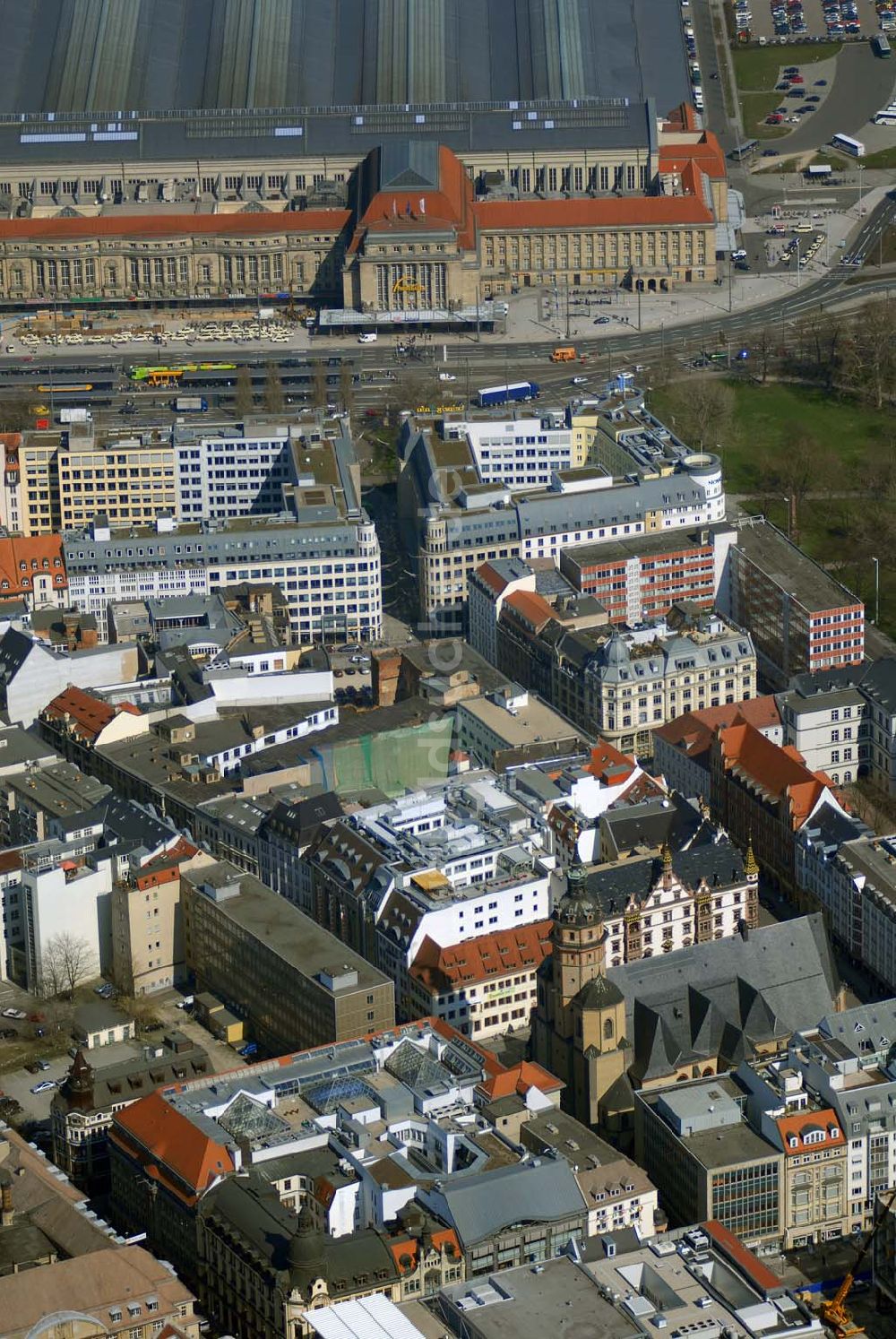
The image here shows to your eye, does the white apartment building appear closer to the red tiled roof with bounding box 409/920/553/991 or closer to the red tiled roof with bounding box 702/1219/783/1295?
the red tiled roof with bounding box 409/920/553/991

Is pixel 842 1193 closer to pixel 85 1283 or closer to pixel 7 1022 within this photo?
pixel 85 1283

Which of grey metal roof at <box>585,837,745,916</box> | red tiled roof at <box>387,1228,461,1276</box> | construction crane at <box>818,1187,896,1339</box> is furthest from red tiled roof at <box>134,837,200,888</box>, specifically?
construction crane at <box>818,1187,896,1339</box>

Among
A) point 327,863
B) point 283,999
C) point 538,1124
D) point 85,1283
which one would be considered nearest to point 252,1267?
point 85,1283

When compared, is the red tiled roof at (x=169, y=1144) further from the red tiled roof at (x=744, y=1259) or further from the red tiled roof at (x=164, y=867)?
the red tiled roof at (x=164, y=867)

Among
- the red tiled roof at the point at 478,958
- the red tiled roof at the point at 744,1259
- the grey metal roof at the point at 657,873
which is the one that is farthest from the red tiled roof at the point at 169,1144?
the grey metal roof at the point at 657,873

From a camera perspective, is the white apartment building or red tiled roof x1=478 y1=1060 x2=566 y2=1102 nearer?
red tiled roof x1=478 y1=1060 x2=566 y2=1102
